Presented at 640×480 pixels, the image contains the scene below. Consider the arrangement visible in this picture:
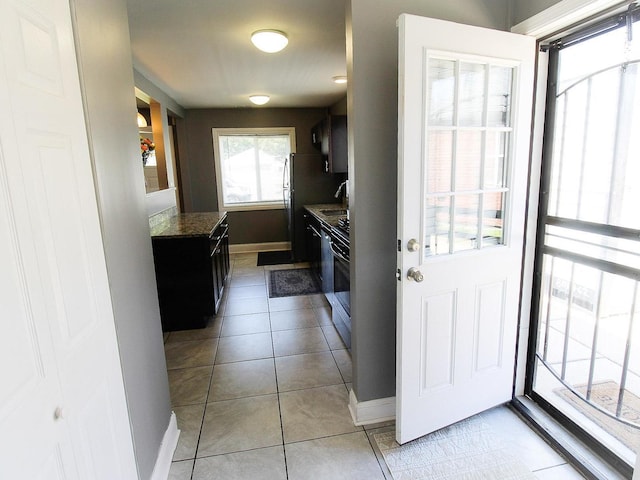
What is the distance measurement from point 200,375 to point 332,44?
284 centimetres

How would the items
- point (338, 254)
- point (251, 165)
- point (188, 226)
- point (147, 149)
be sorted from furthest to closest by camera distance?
point (251, 165) → point (147, 149) → point (188, 226) → point (338, 254)

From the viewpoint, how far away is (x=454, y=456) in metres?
1.78

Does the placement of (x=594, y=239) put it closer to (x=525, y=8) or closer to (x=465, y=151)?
(x=465, y=151)

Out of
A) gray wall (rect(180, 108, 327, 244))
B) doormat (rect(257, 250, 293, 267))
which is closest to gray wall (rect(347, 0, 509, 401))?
doormat (rect(257, 250, 293, 267))

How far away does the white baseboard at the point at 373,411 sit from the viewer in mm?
2039

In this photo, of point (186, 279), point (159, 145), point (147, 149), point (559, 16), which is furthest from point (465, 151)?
point (147, 149)

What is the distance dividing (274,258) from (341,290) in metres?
3.03

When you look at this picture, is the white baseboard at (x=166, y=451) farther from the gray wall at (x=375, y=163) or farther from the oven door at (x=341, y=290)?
the oven door at (x=341, y=290)

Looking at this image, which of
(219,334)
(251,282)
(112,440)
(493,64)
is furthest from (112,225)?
(251,282)

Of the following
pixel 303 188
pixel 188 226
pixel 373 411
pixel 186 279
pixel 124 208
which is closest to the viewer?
pixel 124 208

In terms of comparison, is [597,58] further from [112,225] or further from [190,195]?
[190,195]

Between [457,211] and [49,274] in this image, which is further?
[457,211]

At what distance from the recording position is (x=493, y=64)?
5.61 ft

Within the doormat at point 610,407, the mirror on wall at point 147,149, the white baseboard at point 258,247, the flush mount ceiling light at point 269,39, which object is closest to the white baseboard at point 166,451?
the doormat at point 610,407
